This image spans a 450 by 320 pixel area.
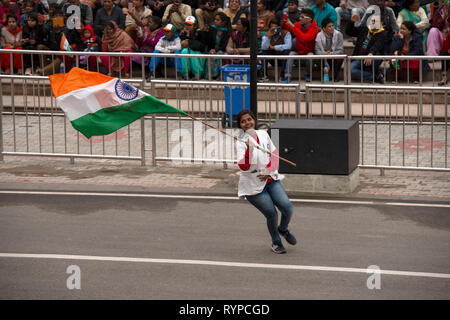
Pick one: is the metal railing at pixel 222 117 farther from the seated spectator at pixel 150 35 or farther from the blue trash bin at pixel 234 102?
the seated spectator at pixel 150 35

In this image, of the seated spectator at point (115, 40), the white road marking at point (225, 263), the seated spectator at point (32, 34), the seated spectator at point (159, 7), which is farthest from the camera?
the seated spectator at point (159, 7)

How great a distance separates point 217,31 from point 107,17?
3175 mm

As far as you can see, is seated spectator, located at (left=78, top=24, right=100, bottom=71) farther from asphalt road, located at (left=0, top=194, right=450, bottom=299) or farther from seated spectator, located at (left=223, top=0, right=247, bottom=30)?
asphalt road, located at (left=0, top=194, right=450, bottom=299)

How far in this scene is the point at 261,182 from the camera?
1026 centimetres

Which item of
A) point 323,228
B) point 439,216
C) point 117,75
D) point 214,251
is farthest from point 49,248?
point 117,75

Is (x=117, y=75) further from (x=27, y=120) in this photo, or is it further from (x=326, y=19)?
(x=326, y=19)

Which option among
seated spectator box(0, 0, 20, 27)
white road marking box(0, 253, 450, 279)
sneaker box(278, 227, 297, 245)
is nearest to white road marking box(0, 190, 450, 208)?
sneaker box(278, 227, 297, 245)

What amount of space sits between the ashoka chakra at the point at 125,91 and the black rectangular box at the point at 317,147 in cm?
207

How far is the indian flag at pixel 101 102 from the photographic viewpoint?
12.3 metres

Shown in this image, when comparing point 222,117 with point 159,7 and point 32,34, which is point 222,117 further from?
point 32,34

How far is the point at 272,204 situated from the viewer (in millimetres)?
10273

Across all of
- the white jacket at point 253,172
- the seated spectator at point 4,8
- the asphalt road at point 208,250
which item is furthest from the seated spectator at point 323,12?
the white jacket at point 253,172

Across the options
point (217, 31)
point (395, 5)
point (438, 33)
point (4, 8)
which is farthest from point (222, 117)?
point (4, 8)

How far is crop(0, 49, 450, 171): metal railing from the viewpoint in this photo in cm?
1412
